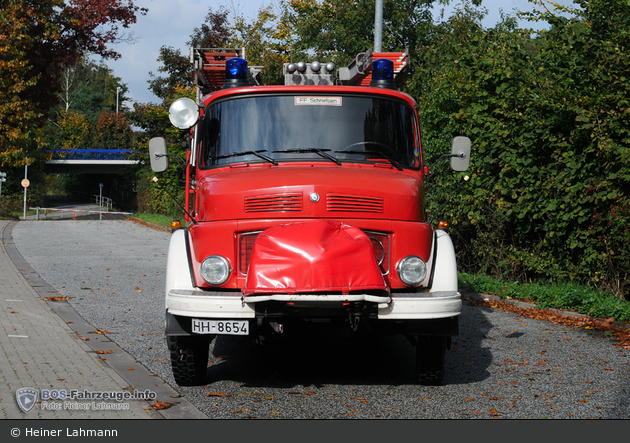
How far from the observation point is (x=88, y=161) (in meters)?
61.4

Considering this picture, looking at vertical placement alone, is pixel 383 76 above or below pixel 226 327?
above

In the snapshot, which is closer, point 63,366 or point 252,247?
point 252,247

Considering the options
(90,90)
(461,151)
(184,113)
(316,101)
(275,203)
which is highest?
(90,90)

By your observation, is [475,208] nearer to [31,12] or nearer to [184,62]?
[31,12]

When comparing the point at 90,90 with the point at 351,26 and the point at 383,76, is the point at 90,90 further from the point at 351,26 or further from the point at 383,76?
the point at 383,76

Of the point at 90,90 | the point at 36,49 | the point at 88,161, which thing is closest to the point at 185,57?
the point at 36,49

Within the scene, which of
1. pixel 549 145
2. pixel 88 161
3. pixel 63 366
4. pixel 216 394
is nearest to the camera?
pixel 216 394

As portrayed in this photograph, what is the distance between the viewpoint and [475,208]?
11.6 m

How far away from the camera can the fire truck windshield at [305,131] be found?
5949 millimetres

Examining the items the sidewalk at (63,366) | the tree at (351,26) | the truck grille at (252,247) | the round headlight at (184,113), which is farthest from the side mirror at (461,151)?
the tree at (351,26)

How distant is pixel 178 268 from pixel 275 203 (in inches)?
35.9

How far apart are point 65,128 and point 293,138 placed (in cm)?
7434

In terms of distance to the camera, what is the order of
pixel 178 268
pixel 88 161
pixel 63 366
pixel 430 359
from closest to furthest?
pixel 178 268
pixel 430 359
pixel 63 366
pixel 88 161

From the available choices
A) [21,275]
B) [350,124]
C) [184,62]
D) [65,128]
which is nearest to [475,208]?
[350,124]
